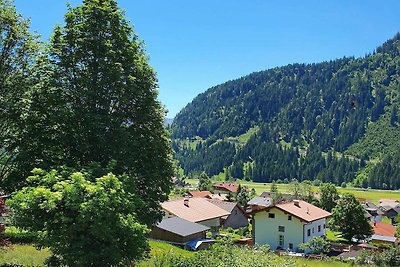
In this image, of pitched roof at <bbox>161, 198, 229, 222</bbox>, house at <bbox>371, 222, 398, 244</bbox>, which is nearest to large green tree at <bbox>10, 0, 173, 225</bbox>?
pitched roof at <bbox>161, 198, 229, 222</bbox>

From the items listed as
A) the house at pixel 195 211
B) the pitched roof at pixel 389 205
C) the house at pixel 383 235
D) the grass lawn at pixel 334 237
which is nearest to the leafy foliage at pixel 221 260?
the house at pixel 195 211

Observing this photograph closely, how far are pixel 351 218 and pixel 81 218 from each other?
5694 centimetres

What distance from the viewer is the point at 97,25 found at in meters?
18.8

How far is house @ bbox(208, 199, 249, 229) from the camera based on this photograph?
251 feet

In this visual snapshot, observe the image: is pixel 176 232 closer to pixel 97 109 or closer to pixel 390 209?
pixel 97 109

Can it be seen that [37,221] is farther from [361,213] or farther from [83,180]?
[361,213]

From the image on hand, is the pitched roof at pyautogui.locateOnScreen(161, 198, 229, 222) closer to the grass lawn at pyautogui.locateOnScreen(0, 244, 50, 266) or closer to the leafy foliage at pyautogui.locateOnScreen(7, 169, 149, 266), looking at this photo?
the grass lawn at pyautogui.locateOnScreen(0, 244, 50, 266)

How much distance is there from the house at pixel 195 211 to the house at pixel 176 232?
8.47 m

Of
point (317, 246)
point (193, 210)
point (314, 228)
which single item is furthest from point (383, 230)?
point (193, 210)

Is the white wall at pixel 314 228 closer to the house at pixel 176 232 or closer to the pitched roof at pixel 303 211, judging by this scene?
the pitched roof at pixel 303 211

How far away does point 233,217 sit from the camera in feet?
257

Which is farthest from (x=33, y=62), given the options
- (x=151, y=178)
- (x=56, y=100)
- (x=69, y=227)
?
(x=69, y=227)

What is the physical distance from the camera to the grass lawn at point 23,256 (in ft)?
58.5

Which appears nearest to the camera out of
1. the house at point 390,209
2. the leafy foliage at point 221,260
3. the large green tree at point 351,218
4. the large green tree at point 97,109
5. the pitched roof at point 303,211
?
the leafy foliage at point 221,260
